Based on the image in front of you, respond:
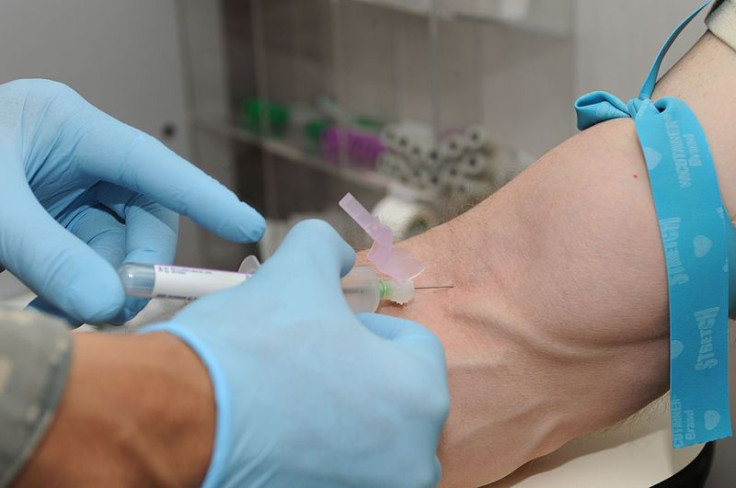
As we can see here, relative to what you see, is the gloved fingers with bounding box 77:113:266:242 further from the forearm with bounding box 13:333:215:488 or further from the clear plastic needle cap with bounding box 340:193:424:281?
the forearm with bounding box 13:333:215:488

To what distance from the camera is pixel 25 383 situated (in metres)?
0.52

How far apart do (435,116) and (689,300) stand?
148 centimetres

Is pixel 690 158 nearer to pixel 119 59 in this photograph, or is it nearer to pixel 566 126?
pixel 566 126

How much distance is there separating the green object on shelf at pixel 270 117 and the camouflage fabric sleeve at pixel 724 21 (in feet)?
6.95

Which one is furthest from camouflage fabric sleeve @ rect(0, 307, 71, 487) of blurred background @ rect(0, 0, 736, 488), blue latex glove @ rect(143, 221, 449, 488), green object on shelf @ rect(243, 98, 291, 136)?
green object on shelf @ rect(243, 98, 291, 136)

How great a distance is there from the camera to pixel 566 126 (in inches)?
86.1

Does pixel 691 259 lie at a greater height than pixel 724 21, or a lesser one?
lesser

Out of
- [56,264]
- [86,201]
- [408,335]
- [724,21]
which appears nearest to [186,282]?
[56,264]

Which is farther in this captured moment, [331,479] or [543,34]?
[543,34]

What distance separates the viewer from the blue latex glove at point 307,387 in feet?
2.09

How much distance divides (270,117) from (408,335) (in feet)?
7.48

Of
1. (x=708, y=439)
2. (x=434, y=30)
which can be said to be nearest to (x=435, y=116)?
(x=434, y=30)

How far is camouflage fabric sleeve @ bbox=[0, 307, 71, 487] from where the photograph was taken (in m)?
0.52

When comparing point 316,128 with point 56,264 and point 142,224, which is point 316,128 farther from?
point 56,264
